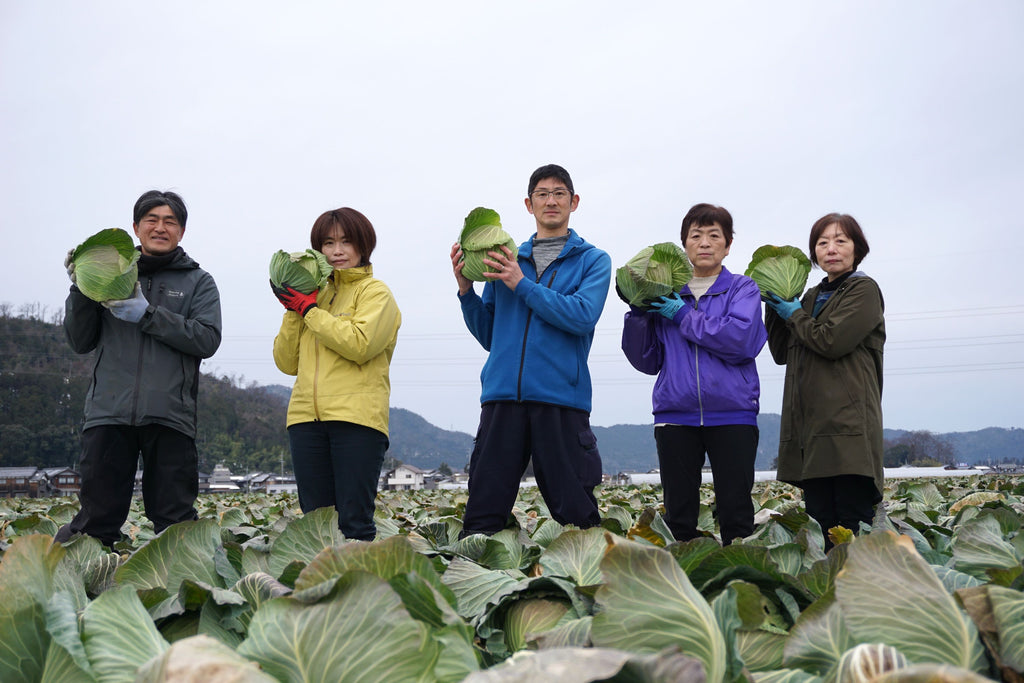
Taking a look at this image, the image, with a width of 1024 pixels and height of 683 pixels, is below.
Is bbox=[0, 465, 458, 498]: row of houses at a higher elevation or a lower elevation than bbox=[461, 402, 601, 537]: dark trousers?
lower

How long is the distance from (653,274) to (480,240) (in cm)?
99

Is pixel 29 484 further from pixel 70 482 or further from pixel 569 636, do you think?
pixel 569 636

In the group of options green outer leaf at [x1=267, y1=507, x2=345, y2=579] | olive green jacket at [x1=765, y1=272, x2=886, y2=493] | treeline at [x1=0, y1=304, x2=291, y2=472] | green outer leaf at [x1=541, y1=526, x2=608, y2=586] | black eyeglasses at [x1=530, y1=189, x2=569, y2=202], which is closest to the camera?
green outer leaf at [x1=541, y1=526, x2=608, y2=586]

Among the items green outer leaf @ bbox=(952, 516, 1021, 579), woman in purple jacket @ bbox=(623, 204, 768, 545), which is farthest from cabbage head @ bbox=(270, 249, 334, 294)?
green outer leaf @ bbox=(952, 516, 1021, 579)

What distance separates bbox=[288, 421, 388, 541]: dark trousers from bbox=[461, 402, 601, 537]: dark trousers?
21.3 inches

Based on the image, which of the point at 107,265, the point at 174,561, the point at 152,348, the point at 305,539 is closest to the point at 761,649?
the point at 305,539

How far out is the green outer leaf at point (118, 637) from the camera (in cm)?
131

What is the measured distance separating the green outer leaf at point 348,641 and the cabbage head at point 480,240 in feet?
9.93

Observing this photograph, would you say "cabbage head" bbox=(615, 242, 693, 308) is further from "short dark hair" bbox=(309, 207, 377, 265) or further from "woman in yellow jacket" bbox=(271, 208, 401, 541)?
"short dark hair" bbox=(309, 207, 377, 265)

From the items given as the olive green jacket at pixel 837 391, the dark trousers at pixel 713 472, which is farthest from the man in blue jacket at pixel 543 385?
the olive green jacket at pixel 837 391

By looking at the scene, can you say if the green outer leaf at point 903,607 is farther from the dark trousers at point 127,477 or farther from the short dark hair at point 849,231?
the dark trousers at point 127,477

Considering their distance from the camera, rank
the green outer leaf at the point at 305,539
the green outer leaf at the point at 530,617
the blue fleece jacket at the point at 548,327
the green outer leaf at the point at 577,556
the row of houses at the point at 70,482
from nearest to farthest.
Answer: the green outer leaf at the point at 530,617
the green outer leaf at the point at 577,556
the green outer leaf at the point at 305,539
the blue fleece jacket at the point at 548,327
the row of houses at the point at 70,482

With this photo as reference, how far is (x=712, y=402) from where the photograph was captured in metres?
3.96

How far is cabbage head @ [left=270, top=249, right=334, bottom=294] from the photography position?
405cm
